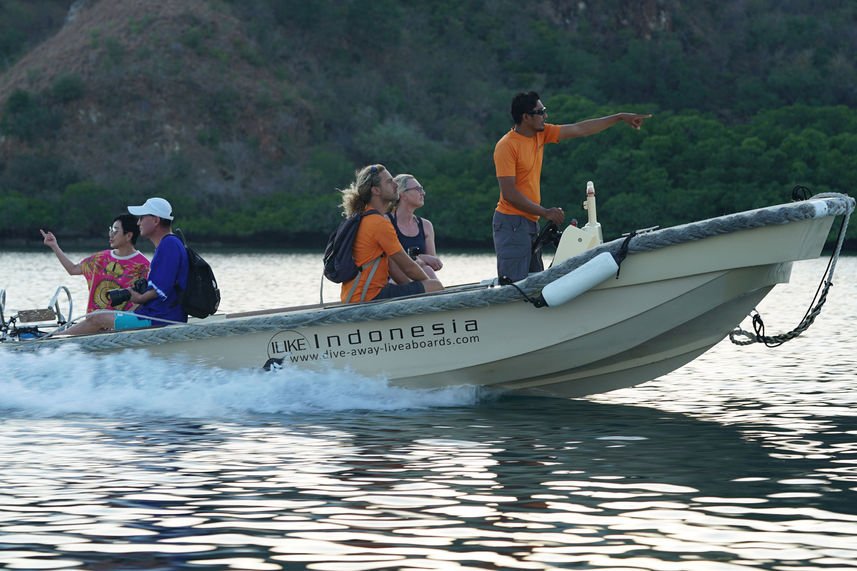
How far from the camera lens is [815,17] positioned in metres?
112

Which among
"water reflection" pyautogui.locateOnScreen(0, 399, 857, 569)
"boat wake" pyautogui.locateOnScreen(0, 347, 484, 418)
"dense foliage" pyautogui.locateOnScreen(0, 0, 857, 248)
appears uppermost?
"dense foliage" pyautogui.locateOnScreen(0, 0, 857, 248)

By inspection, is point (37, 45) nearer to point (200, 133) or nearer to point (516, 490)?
point (200, 133)

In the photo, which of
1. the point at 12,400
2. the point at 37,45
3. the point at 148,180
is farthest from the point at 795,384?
the point at 37,45

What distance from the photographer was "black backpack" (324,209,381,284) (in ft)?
31.7

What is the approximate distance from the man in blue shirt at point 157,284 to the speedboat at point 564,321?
231mm

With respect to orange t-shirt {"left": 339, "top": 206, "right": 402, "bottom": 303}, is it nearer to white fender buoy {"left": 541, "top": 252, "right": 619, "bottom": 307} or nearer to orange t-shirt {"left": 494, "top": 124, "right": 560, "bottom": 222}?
orange t-shirt {"left": 494, "top": 124, "right": 560, "bottom": 222}

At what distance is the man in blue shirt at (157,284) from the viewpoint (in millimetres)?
9867

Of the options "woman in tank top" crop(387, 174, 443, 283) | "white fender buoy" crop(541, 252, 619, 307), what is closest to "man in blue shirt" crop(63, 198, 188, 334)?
"woman in tank top" crop(387, 174, 443, 283)

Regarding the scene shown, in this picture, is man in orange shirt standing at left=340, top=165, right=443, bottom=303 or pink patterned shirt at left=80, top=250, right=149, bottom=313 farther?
pink patterned shirt at left=80, top=250, right=149, bottom=313

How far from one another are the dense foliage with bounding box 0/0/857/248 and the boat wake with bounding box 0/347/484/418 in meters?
54.1

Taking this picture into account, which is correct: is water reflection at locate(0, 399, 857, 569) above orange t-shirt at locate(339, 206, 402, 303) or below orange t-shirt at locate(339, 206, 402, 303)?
below

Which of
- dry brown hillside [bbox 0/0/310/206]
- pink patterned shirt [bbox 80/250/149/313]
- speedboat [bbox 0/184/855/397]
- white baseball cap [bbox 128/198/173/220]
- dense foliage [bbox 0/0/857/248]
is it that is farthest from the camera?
dry brown hillside [bbox 0/0/310/206]

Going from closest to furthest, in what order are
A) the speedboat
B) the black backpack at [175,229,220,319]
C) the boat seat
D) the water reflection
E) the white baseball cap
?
1. the water reflection
2. the speedboat
3. the white baseball cap
4. the black backpack at [175,229,220,319]
5. the boat seat

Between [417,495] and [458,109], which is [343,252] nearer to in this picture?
[417,495]
